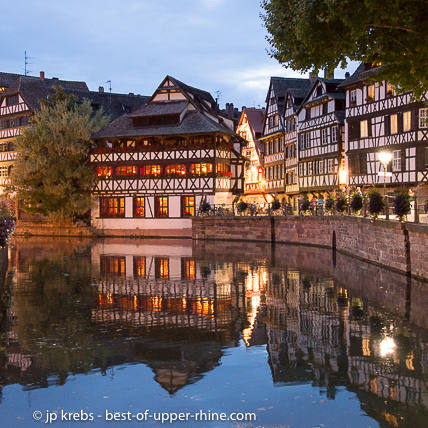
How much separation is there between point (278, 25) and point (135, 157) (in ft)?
123

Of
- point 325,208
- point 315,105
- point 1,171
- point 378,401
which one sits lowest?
point 378,401

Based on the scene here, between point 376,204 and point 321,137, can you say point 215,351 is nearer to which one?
point 376,204

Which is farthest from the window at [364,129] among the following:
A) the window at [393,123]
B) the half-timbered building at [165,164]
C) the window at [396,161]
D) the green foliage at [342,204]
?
the green foliage at [342,204]

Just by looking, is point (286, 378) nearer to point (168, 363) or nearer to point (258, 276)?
point (168, 363)

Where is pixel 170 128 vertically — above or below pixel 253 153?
above

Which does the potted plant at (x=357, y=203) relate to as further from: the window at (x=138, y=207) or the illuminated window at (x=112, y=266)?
the window at (x=138, y=207)

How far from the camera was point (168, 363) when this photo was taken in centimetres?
994

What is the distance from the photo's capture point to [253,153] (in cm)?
6819

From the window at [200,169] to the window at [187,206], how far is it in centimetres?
193

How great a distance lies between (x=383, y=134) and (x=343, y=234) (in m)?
11.2

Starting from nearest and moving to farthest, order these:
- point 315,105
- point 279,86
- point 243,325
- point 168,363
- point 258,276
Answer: point 168,363 < point 243,325 < point 258,276 < point 315,105 < point 279,86

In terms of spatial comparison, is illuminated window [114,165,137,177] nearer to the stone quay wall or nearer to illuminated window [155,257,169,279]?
the stone quay wall

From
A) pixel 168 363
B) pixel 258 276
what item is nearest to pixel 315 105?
pixel 258 276

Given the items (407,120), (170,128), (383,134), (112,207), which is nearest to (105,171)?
(112,207)
